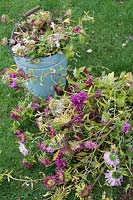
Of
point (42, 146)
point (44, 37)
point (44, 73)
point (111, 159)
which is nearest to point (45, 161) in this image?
point (42, 146)

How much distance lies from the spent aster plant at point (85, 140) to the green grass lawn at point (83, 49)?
124 mm

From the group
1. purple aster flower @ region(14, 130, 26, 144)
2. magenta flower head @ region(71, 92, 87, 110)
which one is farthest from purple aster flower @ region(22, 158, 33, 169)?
magenta flower head @ region(71, 92, 87, 110)

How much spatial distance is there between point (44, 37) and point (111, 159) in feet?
3.52

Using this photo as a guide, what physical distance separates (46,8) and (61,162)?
2.10 m

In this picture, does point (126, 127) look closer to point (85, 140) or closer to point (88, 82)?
point (85, 140)

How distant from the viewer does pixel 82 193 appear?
8.40 feet

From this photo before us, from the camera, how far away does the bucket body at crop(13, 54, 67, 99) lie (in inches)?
122

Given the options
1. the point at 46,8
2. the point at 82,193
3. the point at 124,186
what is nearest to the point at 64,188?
the point at 82,193

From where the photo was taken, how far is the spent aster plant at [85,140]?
265 centimetres

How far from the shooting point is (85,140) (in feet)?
9.15

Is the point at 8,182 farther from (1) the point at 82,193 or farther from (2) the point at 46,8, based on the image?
(2) the point at 46,8

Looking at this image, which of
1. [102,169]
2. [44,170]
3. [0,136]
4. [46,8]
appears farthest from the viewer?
[46,8]

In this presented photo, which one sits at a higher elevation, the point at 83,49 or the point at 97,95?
the point at 97,95

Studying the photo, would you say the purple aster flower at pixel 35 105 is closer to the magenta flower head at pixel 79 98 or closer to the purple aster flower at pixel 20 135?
the purple aster flower at pixel 20 135
